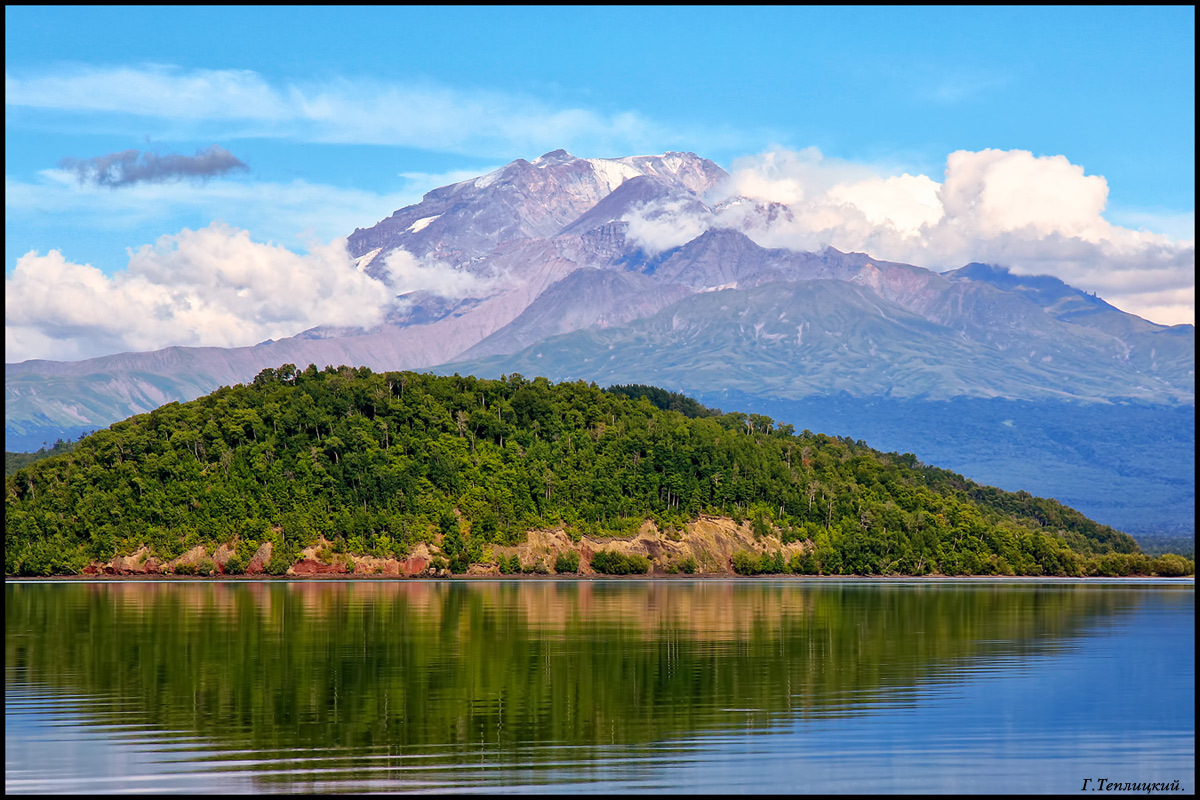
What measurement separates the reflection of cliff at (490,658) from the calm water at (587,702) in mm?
255

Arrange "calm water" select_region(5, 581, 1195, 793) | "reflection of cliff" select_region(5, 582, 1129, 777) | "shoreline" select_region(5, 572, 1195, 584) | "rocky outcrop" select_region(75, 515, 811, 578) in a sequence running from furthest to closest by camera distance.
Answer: "rocky outcrop" select_region(75, 515, 811, 578) → "shoreline" select_region(5, 572, 1195, 584) → "reflection of cliff" select_region(5, 582, 1129, 777) → "calm water" select_region(5, 581, 1195, 793)

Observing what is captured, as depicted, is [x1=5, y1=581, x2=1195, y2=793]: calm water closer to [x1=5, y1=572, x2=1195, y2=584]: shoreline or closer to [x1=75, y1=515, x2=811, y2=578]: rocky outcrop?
[x1=5, y1=572, x2=1195, y2=584]: shoreline

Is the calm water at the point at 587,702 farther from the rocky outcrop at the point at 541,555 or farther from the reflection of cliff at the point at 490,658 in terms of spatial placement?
the rocky outcrop at the point at 541,555

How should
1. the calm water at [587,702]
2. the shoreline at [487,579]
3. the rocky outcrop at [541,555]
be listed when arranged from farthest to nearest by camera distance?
the rocky outcrop at [541,555], the shoreline at [487,579], the calm water at [587,702]

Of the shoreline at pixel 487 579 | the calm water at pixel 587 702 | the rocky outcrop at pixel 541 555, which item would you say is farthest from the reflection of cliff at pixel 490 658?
the rocky outcrop at pixel 541 555

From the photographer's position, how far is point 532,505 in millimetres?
195375

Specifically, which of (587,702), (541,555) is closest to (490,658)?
(587,702)

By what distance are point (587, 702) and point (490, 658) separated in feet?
54.4

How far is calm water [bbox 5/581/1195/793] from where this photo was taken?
4256cm

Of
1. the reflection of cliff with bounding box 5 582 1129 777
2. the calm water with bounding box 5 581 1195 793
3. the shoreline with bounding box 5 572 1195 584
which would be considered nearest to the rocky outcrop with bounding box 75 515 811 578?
the shoreline with bounding box 5 572 1195 584

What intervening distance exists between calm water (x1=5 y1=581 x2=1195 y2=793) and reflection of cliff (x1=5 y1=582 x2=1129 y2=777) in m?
0.26

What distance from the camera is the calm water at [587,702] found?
42562 millimetres

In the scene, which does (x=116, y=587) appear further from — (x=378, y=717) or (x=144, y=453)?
(x=378, y=717)

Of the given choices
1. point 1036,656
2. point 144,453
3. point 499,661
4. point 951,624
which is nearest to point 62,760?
point 499,661
